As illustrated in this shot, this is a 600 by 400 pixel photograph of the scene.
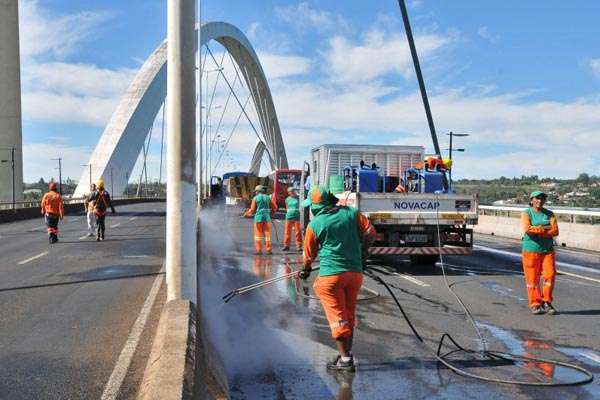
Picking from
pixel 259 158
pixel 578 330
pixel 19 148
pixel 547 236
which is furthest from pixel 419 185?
pixel 259 158

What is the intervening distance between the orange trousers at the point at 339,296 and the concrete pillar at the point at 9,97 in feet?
199

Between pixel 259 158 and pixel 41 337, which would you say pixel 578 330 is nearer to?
pixel 41 337

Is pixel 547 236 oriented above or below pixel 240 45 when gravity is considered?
below

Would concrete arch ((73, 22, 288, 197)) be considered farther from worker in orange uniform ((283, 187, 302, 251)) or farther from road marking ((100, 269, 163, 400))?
road marking ((100, 269, 163, 400))

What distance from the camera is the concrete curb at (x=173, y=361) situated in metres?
3.89

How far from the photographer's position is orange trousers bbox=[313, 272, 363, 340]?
18.9 feet

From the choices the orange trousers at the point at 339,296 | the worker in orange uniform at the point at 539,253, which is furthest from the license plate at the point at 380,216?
the orange trousers at the point at 339,296

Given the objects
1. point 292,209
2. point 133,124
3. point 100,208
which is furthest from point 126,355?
point 133,124

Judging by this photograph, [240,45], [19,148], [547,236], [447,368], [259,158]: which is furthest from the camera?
[259,158]

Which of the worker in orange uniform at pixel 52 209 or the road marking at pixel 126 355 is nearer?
the road marking at pixel 126 355

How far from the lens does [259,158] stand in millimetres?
128125

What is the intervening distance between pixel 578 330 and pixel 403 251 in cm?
518

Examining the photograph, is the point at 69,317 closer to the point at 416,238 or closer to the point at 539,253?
the point at 539,253

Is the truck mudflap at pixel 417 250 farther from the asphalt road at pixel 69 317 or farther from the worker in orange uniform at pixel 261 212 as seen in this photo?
the asphalt road at pixel 69 317
